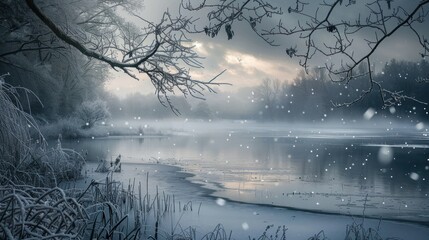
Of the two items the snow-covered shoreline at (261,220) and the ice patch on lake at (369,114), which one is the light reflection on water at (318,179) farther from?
the ice patch on lake at (369,114)

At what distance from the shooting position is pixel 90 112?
40.3 m

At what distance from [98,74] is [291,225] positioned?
19533 mm

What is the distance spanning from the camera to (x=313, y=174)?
19.0 m

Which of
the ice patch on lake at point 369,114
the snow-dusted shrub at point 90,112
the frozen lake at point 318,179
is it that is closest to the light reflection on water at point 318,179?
the frozen lake at point 318,179

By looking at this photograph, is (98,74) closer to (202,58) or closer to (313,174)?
(313,174)

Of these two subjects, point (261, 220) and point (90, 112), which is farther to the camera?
point (90, 112)

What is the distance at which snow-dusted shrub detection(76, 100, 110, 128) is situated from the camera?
39969 millimetres

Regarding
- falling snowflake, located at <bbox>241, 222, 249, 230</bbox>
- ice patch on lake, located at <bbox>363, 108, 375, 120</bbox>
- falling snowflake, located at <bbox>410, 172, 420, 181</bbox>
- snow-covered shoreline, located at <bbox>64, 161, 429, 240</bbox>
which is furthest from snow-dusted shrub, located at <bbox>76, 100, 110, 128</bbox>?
ice patch on lake, located at <bbox>363, 108, 375, 120</bbox>

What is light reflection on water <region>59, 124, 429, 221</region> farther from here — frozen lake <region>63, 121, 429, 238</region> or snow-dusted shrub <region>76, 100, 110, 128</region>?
snow-dusted shrub <region>76, 100, 110, 128</region>

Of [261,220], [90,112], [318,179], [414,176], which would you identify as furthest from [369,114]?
[261,220]

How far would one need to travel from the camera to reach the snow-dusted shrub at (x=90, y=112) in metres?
40.0

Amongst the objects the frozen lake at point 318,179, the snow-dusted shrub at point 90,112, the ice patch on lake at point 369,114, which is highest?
the ice patch on lake at point 369,114

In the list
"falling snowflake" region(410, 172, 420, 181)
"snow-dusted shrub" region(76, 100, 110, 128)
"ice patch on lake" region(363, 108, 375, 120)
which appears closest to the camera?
"falling snowflake" region(410, 172, 420, 181)

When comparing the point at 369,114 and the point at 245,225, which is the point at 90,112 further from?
the point at 369,114
